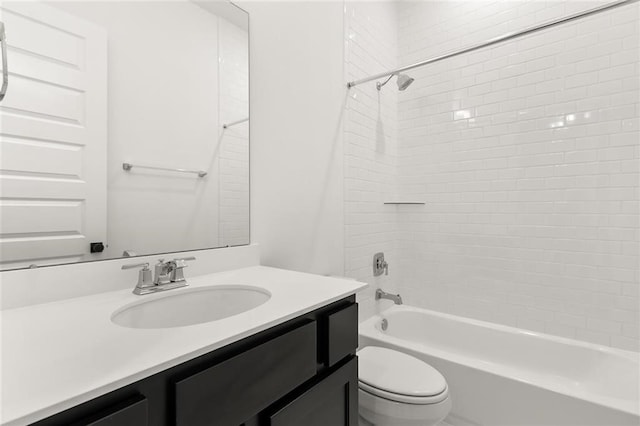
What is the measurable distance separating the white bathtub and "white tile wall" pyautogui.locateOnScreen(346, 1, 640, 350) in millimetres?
124

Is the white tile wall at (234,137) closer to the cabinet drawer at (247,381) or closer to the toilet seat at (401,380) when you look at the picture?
the cabinet drawer at (247,381)

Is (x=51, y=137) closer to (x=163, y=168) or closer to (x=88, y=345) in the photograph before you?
(x=163, y=168)

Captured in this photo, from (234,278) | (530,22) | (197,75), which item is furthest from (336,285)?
(530,22)

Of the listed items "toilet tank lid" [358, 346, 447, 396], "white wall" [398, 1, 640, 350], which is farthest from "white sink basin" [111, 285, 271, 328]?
"white wall" [398, 1, 640, 350]

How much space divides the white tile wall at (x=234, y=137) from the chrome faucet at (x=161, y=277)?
266 millimetres

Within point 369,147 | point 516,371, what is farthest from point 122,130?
point 516,371

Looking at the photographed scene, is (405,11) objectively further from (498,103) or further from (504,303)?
(504,303)

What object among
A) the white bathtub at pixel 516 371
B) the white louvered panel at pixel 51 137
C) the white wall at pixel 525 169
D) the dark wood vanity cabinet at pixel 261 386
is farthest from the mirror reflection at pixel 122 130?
the white wall at pixel 525 169

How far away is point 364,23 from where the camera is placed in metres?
2.18

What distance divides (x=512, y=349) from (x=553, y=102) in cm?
153

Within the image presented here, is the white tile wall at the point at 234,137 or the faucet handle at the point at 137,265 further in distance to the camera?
the white tile wall at the point at 234,137

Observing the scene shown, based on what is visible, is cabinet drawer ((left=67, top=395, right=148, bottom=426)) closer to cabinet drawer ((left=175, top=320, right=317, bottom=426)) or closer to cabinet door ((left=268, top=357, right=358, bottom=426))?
cabinet drawer ((left=175, top=320, right=317, bottom=426))

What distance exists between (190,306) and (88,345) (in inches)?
17.5

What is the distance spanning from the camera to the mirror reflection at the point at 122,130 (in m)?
0.85
